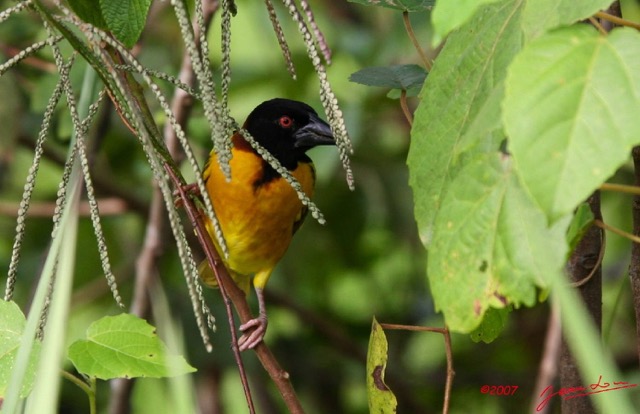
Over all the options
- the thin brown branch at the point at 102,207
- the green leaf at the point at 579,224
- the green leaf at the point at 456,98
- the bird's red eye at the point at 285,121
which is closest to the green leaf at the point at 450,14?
the green leaf at the point at 456,98

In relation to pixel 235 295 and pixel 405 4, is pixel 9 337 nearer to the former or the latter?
pixel 235 295

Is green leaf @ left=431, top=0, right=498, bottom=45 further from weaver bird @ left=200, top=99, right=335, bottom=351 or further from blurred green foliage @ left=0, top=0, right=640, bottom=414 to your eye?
blurred green foliage @ left=0, top=0, right=640, bottom=414

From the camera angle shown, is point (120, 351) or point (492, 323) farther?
point (492, 323)

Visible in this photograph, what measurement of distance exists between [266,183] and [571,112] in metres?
2.14

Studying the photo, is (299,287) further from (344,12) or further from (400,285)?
(344,12)

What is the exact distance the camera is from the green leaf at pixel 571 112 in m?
0.81

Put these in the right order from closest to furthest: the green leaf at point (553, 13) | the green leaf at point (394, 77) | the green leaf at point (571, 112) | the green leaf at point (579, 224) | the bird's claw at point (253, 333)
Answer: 1. the green leaf at point (571, 112)
2. the green leaf at point (553, 13)
3. the green leaf at point (579, 224)
4. the bird's claw at point (253, 333)
5. the green leaf at point (394, 77)

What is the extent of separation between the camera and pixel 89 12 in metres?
1.21

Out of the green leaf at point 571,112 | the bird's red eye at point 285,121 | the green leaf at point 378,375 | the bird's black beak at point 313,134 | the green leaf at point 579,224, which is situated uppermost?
the bird's red eye at point 285,121

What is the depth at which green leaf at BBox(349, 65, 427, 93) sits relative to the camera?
1666mm

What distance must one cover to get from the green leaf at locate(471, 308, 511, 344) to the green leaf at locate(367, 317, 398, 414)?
0.49 feet

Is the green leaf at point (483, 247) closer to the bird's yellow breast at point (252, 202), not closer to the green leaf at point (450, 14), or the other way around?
the green leaf at point (450, 14)

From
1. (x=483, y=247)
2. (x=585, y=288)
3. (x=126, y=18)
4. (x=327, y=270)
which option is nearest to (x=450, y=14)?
(x=483, y=247)

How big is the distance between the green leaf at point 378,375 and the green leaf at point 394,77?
1.51ft
